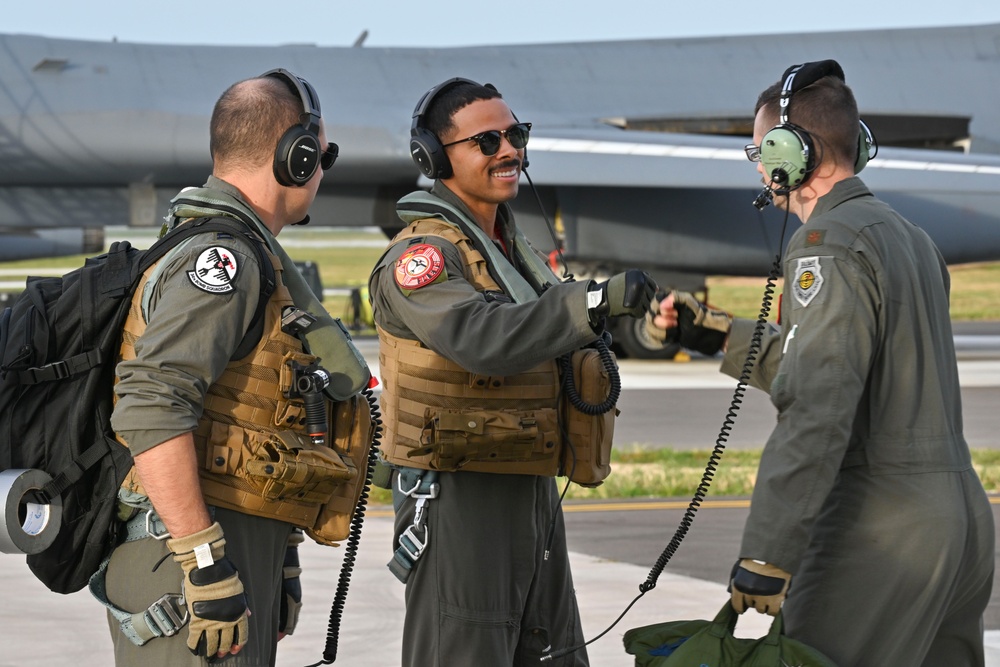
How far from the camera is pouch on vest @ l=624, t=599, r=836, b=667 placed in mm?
3041

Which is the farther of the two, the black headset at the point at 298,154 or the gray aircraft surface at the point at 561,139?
the gray aircraft surface at the point at 561,139

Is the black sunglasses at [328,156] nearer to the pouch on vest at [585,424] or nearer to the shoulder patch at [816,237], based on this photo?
the pouch on vest at [585,424]

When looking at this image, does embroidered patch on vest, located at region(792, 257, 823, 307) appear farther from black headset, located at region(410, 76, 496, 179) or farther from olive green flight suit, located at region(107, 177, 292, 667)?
olive green flight suit, located at region(107, 177, 292, 667)

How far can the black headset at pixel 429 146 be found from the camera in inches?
158

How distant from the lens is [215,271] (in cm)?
287

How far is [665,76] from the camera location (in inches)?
820

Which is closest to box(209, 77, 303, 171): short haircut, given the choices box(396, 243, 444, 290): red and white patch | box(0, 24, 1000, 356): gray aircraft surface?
box(396, 243, 444, 290): red and white patch

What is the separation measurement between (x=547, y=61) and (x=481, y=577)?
58.1 ft

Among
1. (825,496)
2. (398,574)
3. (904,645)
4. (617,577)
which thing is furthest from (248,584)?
(617,577)

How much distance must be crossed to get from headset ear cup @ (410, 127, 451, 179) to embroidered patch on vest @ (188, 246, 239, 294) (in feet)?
4.05

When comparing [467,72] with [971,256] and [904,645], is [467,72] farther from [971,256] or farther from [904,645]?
[904,645]

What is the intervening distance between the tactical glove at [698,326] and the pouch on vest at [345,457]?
943 millimetres

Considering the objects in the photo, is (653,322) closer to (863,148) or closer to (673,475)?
(863,148)

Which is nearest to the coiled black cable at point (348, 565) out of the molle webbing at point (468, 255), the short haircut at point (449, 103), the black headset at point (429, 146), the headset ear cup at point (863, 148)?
the molle webbing at point (468, 255)
